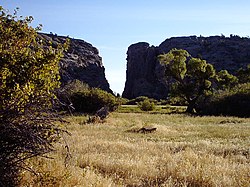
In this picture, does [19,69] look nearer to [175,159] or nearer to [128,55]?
[175,159]

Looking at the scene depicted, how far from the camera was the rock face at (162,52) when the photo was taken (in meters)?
98.5

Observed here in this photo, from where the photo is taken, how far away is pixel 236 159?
8492mm

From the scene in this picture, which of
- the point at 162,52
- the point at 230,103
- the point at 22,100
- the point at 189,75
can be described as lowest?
the point at 230,103

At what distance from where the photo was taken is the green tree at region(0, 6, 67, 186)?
4.93 metres

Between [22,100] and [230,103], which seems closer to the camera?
[22,100]

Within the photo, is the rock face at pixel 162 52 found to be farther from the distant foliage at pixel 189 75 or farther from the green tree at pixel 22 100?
the green tree at pixel 22 100

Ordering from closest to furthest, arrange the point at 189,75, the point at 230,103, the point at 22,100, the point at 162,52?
the point at 22,100, the point at 230,103, the point at 189,75, the point at 162,52

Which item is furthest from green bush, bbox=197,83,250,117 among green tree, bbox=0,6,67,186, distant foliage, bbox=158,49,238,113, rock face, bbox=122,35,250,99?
rock face, bbox=122,35,250,99

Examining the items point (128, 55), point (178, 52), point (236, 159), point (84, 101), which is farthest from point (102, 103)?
point (128, 55)

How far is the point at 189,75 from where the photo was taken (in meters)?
40.9

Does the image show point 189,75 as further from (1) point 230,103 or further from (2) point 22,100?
(2) point 22,100

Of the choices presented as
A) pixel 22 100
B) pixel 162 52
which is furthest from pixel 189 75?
pixel 162 52

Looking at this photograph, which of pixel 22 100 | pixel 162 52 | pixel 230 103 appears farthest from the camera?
pixel 162 52

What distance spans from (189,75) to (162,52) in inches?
2838
